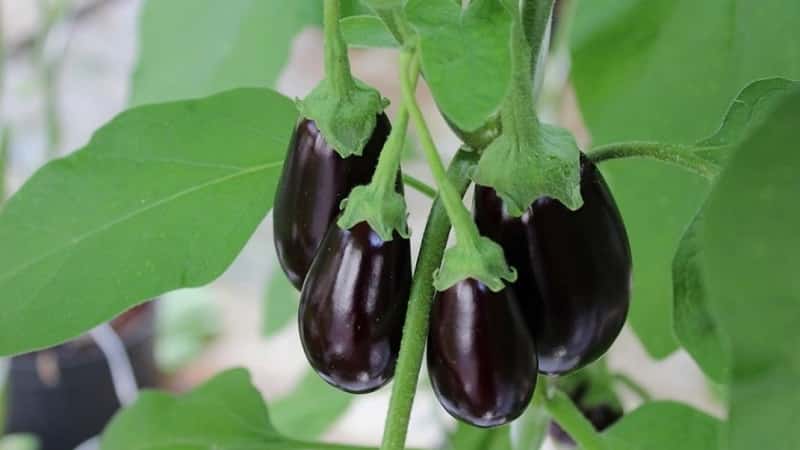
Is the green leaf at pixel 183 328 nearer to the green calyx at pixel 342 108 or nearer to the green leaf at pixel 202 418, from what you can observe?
the green leaf at pixel 202 418

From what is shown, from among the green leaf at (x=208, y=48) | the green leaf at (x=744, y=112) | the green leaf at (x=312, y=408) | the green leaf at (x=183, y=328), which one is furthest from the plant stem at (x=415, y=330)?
the green leaf at (x=183, y=328)

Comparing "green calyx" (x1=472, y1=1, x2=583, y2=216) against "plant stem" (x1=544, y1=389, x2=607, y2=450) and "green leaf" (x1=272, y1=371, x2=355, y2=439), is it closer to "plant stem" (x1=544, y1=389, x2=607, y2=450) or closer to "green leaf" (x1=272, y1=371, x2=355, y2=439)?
"plant stem" (x1=544, y1=389, x2=607, y2=450)

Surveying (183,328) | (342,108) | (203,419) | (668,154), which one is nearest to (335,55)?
(342,108)

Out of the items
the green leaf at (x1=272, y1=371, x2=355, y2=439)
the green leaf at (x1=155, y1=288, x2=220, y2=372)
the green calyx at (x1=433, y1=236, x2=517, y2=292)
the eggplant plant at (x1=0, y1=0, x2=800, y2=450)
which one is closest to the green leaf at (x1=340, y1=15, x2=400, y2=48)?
the eggplant plant at (x1=0, y1=0, x2=800, y2=450)

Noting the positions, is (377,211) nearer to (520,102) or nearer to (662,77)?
(520,102)

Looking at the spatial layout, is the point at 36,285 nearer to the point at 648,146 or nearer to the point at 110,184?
the point at 110,184

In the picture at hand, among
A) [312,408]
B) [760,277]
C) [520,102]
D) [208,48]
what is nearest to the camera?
[760,277]
